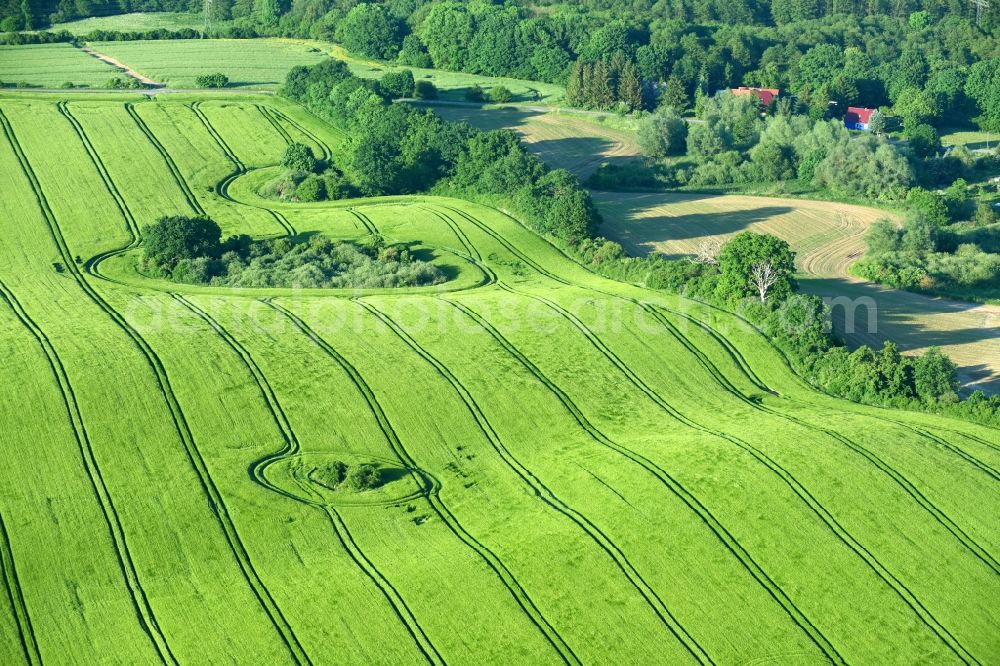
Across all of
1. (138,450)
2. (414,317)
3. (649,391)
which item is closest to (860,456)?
(649,391)

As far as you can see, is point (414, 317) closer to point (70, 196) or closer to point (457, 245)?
point (457, 245)

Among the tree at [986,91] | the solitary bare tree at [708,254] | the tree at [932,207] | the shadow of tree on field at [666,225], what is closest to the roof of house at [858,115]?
the tree at [986,91]

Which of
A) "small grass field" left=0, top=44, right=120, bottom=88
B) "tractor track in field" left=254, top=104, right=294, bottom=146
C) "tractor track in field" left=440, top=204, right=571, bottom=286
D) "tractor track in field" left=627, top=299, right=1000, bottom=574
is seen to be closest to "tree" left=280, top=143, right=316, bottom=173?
"tractor track in field" left=254, top=104, right=294, bottom=146

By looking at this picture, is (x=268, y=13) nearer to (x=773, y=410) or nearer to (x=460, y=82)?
(x=460, y=82)

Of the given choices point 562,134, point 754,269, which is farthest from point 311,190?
point 754,269

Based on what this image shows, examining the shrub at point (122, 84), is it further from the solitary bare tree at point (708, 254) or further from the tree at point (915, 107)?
the tree at point (915, 107)
